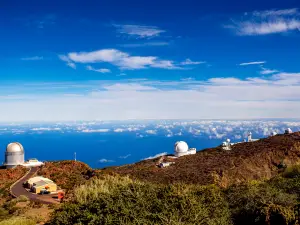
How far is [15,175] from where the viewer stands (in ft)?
141

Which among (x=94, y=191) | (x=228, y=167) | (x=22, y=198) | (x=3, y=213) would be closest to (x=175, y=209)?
(x=94, y=191)

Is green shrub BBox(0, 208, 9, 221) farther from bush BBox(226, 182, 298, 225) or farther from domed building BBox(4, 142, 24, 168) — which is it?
domed building BBox(4, 142, 24, 168)

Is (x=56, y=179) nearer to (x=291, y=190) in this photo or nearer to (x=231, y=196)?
(x=231, y=196)

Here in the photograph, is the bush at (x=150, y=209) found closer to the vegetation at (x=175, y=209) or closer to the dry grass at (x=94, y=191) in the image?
the vegetation at (x=175, y=209)

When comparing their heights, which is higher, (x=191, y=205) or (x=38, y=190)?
(x=191, y=205)

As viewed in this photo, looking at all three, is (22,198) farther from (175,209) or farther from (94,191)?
(175,209)

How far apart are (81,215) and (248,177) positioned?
37486 millimetres

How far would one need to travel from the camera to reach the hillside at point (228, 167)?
43941mm

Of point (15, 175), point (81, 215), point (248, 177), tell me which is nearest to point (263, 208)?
point (81, 215)

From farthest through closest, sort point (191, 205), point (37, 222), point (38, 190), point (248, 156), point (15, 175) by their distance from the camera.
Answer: point (248, 156)
point (15, 175)
point (38, 190)
point (37, 222)
point (191, 205)

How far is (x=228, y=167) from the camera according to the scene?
49281mm

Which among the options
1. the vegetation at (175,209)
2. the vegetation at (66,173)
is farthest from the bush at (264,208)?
the vegetation at (66,173)

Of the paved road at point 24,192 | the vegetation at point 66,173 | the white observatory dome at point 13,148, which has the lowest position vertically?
the paved road at point 24,192

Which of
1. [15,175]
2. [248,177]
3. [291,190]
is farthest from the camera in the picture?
[248,177]
